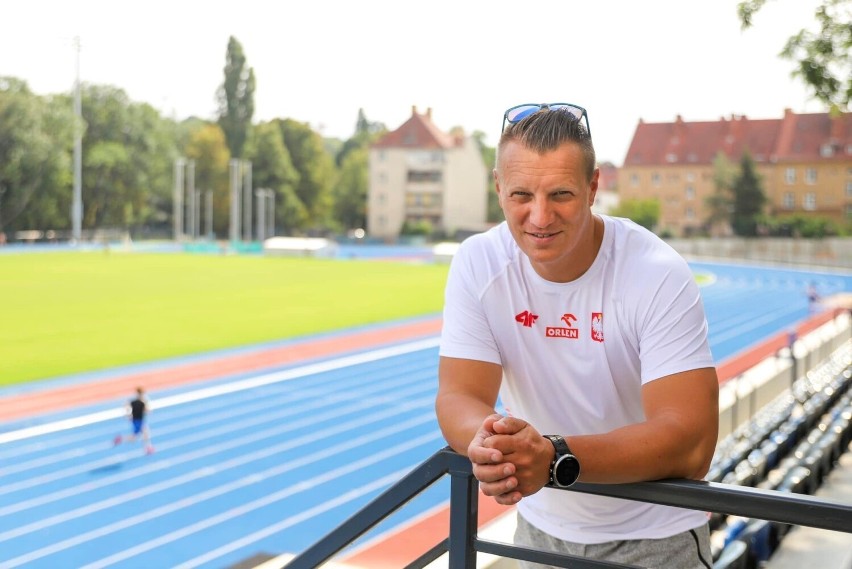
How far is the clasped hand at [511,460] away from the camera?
1.75 metres

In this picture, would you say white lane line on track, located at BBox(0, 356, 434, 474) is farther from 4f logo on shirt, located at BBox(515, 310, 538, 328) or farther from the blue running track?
4f logo on shirt, located at BBox(515, 310, 538, 328)

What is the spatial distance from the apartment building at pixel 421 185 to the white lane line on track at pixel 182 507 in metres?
64.6

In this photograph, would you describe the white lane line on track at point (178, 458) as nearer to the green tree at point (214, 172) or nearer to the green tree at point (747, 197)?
the green tree at point (747, 197)

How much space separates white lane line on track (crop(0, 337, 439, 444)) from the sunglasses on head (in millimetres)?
12200

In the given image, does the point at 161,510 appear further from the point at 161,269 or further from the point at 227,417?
the point at 161,269

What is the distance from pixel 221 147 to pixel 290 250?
937 inches

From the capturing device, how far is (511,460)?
1.77 metres

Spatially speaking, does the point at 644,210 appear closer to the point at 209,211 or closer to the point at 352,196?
the point at 352,196

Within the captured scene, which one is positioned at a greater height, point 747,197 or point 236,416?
point 747,197

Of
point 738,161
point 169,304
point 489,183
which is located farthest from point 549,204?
point 489,183

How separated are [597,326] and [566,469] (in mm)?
466

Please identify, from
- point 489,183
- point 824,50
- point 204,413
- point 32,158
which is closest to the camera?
point 824,50

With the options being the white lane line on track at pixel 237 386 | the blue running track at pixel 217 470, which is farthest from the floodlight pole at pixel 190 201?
the blue running track at pixel 217 470

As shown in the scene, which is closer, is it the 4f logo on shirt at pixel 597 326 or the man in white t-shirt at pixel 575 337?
the man in white t-shirt at pixel 575 337
